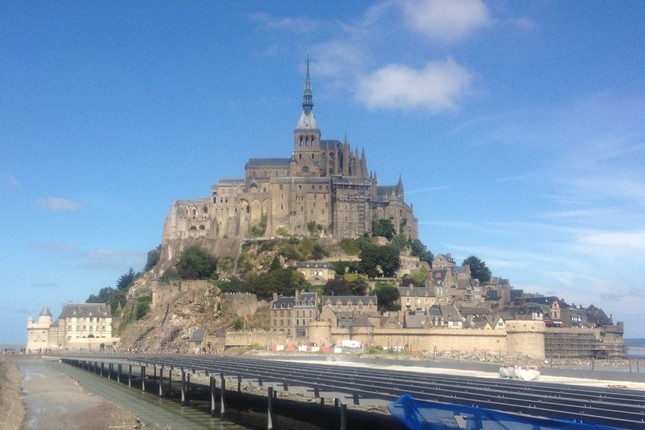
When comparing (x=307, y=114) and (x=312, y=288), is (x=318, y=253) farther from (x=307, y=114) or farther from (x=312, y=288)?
(x=307, y=114)

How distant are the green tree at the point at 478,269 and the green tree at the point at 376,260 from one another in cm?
2075

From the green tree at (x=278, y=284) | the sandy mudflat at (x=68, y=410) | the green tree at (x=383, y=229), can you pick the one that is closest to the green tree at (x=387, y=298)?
the green tree at (x=278, y=284)

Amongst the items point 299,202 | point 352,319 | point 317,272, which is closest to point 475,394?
point 352,319

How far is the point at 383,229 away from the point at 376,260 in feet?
40.6

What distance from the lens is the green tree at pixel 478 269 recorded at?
4525 inches

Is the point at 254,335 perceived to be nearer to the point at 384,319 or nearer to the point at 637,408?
the point at 384,319

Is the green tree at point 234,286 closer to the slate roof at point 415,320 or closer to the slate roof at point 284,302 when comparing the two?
the slate roof at point 284,302

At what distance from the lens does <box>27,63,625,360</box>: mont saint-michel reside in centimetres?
8438

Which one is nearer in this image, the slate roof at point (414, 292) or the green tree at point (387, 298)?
the green tree at point (387, 298)

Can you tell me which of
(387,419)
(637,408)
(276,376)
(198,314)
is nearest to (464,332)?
(198,314)

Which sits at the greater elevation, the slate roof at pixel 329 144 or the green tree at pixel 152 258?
the slate roof at pixel 329 144

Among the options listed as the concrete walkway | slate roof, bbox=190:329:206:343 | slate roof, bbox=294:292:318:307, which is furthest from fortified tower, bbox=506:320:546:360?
the concrete walkway

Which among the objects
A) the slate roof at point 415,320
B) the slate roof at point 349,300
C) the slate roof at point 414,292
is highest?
the slate roof at point 414,292

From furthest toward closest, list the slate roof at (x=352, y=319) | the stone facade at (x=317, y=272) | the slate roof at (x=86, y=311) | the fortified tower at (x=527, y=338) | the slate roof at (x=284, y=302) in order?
the slate roof at (x=86, y=311) < the stone facade at (x=317, y=272) < the slate roof at (x=284, y=302) < the slate roof at (x=352, y=319) < the fortified tower at (x=527, y=338)
